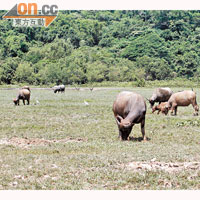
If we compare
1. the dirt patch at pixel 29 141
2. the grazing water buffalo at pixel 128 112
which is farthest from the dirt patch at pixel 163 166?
the dirt patch at pixel 29 141

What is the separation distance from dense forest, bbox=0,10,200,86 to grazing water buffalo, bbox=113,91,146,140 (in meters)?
39.3

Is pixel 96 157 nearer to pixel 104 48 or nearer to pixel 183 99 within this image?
pixel 183 99

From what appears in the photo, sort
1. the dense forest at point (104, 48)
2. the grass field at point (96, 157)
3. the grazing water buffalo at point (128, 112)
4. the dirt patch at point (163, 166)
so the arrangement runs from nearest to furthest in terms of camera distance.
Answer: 1. the grass field at point (96, 157)
2. the dirt patch at point (163, 166)
3. the grazing water buffalo at point (128, 112)
4. the dense forest at point (104, 48)

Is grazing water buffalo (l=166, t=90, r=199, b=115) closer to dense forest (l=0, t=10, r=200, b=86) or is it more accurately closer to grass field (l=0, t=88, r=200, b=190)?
grass field (l=0, t=88, r=200, b=190)

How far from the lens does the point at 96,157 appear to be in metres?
8.72

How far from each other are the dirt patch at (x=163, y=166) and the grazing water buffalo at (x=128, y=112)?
282 centimetres

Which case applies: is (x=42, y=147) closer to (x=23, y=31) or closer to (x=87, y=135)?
(x=87, y=135)

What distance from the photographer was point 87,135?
1253cm

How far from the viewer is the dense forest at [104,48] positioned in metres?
54.6

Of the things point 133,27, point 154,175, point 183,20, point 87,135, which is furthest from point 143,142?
point 133,27

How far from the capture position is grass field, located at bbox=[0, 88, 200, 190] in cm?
683

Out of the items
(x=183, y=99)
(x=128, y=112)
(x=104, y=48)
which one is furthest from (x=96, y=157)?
(x=104, y=48)

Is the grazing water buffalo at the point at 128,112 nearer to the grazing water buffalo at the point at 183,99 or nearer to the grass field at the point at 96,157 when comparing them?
the grass field at the point at 96,157

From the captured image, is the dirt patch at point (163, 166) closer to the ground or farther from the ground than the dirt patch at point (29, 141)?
farther from the ground
